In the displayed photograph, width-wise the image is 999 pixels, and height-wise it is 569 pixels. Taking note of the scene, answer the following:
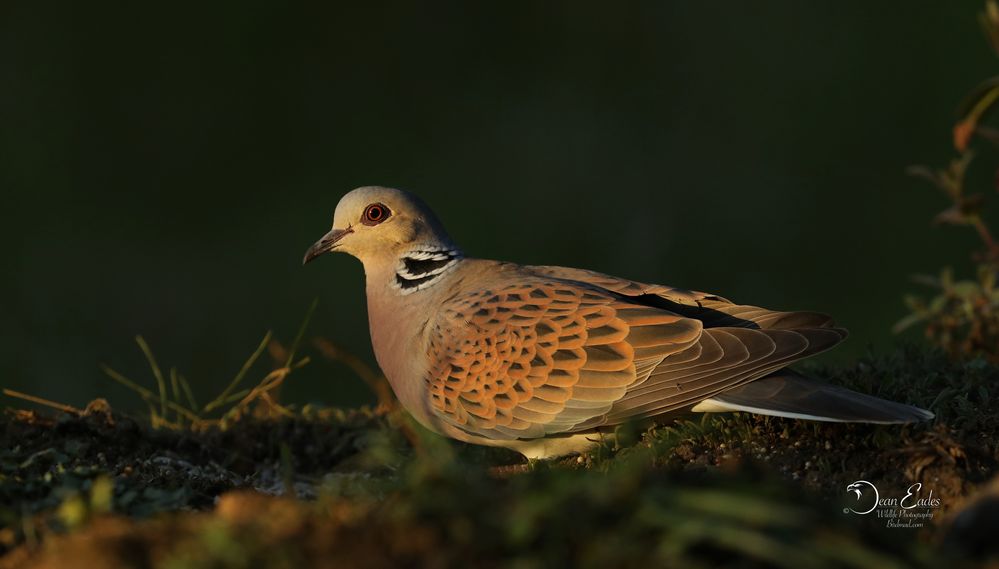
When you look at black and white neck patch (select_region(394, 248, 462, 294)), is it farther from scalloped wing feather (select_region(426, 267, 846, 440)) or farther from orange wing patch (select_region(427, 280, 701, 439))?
orange wing patch (select_region(427, 280, 701, 439))

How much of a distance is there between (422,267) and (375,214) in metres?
0.34

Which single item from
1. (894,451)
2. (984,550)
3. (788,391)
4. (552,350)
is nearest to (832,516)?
(984,550)

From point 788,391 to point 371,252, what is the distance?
2123 mm

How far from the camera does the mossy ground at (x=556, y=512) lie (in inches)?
89.6

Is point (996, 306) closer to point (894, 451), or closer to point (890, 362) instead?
point (890, 362)

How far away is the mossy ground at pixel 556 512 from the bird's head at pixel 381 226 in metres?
1.55

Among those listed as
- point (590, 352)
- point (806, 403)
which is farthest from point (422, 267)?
point (806, 403)

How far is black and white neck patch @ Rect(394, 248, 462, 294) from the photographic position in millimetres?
5312

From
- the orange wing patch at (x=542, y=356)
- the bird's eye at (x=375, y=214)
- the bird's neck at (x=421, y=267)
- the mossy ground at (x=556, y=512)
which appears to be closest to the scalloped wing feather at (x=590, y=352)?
the orange wing patch at (x=542, y=356)

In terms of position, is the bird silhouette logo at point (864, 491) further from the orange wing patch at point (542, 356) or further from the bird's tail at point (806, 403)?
the orange wing patch at point (542, 356)

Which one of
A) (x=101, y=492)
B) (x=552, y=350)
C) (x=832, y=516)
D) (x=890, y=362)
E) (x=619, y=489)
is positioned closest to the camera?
(x=619, y=489)

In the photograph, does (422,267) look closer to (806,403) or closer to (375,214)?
(375,214)

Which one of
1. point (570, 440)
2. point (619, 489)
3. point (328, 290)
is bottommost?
point (328, 290)

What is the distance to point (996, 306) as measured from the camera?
534cm
